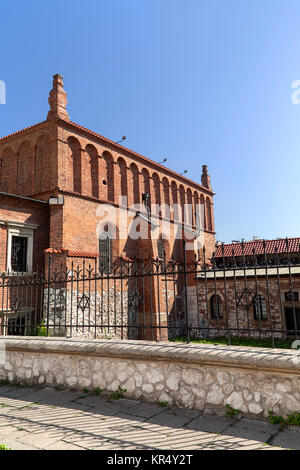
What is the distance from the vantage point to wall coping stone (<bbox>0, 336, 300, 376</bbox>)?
3.59 metres

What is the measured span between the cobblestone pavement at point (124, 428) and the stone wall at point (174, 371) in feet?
0.67

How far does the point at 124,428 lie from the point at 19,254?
34.9 feet

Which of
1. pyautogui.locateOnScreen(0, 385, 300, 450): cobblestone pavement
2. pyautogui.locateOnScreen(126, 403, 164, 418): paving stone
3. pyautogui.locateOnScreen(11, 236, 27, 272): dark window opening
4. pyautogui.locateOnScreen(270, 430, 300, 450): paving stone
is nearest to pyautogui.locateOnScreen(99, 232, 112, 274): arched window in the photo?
pyautogui.locateOnScreen(11, 236, 27, 272): dark window opening

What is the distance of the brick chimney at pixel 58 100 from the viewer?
1455 cm

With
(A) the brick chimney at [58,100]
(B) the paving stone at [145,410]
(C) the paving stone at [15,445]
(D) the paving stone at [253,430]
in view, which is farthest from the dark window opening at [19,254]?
(D) the paving stone at [253,430]

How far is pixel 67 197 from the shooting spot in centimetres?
1416

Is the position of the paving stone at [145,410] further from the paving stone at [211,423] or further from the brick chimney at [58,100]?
the brick chimney at [58,100]

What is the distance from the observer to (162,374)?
14.2 feet

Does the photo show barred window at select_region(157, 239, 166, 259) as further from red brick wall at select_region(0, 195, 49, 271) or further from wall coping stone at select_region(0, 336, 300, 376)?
wall coping stone at select_region(0, 336, 300, 376)

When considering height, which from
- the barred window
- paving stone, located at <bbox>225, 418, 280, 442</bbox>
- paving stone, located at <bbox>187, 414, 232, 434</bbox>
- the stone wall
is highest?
the barred window

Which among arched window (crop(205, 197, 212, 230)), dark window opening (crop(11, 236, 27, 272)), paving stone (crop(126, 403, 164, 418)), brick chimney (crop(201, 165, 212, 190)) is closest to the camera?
paving stone (crop(126, 403, 164, 418))

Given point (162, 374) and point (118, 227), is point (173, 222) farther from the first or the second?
point (162, 374)

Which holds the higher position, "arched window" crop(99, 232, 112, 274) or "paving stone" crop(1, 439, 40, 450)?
"arched window" crop(99, 232, 112, 274)
